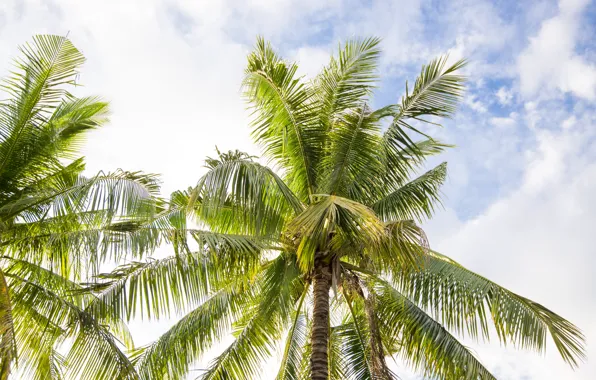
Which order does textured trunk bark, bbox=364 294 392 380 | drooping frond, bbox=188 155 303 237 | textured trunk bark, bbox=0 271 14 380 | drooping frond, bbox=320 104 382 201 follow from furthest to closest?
1. drooping frond, bbox=320 104 382 201
2. textured trunk bark, bbox=364 294 392 380
3. drooping frond, bbox=188 155 303 237
4. textured trunk bark, bbox=0 271 14 380

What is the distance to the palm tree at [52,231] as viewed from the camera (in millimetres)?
9836

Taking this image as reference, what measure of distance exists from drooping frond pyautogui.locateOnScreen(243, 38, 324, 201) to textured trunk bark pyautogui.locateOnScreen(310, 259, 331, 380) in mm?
1433

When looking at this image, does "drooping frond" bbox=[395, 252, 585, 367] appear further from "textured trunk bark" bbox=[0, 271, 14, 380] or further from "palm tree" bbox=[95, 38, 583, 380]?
"textured trunk bark" bbox=[0, 271, 14, 380]

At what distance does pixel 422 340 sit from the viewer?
11.0 metres

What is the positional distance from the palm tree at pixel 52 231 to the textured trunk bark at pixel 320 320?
2.69 meters

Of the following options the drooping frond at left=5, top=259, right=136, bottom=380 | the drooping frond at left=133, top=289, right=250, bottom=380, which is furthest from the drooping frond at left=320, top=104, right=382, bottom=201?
the drooping frond at left=5, top=259, right=136, bottom=380

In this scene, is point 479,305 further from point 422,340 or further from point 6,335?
point 6,335

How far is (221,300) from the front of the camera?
39.5 ft

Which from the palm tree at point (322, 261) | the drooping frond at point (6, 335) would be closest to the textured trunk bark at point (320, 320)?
the palm tree at point (322, 261)

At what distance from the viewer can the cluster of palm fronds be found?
9.84m

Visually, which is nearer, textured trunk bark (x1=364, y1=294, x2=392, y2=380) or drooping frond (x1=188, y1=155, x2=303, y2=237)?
drooping frond (x1=188, y1=155, x2=303, y2=237)

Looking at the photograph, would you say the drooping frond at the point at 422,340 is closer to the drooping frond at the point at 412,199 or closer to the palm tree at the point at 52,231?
the drooping frond at the point at 412,199

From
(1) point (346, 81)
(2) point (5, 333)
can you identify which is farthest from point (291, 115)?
(2) point (5, 333)

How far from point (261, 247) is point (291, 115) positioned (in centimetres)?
235
